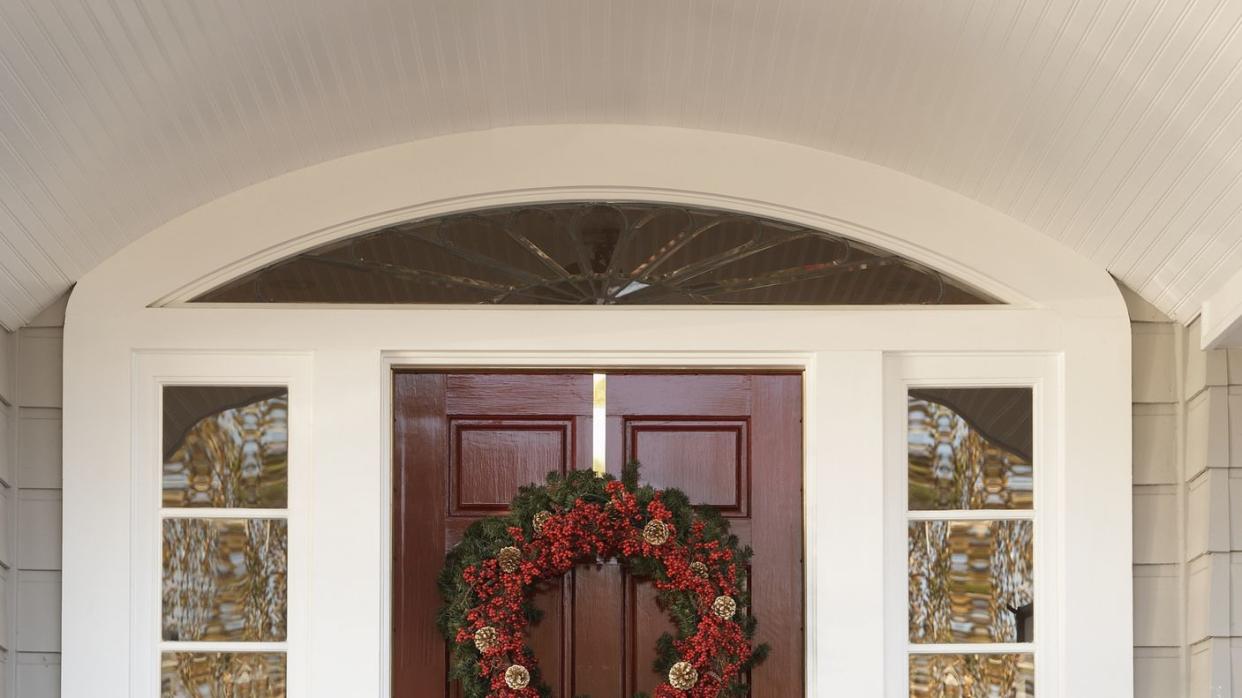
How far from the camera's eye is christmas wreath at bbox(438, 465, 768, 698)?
3486 mm

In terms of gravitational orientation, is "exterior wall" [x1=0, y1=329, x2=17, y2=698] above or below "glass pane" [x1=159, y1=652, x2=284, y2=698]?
above

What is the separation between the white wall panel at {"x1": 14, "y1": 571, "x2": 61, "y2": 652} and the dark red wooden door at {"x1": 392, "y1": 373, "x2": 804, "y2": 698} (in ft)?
2.96

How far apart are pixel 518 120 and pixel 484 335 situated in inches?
23.6

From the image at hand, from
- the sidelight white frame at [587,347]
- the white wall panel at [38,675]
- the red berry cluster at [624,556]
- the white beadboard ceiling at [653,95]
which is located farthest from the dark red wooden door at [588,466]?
the white wall panel at [38,675]

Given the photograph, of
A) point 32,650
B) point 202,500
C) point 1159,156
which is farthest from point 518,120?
point 32,650

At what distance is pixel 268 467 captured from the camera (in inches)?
148

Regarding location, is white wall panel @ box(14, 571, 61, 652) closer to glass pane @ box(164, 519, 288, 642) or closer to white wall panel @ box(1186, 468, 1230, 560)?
glass pane @ box(164, 519, 288, 642)

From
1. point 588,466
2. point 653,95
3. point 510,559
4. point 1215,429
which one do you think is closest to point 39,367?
point 510,559

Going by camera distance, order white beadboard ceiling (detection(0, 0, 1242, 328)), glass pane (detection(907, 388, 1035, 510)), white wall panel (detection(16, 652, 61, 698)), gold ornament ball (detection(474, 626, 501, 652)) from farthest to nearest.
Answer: glass pane (detection(907, 388, 1035, 510)) < white wall panel (detection(16, 652, 61, 698)) < gold ornament ball (detection(474, 626, 501, 652)) < white beadboard ceiling (detection(0, 0, 1242, 328))

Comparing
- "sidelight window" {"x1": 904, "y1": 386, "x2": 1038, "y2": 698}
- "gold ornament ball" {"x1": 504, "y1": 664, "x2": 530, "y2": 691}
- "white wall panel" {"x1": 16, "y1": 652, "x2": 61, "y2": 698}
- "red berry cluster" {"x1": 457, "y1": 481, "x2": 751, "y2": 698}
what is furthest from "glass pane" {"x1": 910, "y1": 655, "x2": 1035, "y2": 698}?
"white wall panel" {"x1": 16, "y1": 652, "x2": 61, "y2": 698}

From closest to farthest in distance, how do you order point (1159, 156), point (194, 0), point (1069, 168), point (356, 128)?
point (194, 0)
point (1159, 156)
point (1069, 168)
point (356, 128)

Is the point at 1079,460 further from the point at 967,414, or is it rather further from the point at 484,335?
the point at 484,335

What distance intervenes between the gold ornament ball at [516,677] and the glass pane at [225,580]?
2.28 feet

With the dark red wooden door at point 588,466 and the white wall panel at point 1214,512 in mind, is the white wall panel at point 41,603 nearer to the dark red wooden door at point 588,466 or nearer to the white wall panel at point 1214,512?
the dark red wooden door at point 588,466
